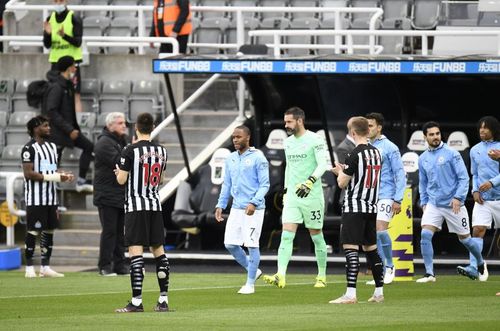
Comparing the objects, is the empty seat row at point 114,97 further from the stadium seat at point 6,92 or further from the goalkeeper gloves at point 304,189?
the goalkeeper gloves at point 304,189

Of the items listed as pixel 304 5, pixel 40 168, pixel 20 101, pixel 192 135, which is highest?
pixel 304 5

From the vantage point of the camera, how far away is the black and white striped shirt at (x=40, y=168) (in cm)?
1759

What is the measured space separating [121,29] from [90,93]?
3.11 m

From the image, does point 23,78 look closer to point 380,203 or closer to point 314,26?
point 314,26

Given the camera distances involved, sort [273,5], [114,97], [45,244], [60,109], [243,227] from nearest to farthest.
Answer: [243,227], [45,244], [60,109], [114,97], [273,5]

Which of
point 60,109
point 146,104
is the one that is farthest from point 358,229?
point 146,104

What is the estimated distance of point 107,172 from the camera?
1808cm

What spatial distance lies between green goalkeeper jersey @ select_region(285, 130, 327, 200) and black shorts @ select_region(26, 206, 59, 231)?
12.6 ft

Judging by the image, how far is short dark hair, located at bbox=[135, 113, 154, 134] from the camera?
1256cm

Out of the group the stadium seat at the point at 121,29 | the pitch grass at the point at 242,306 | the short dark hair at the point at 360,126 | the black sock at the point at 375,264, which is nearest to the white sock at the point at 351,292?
the pitch grass at the point at 242,306

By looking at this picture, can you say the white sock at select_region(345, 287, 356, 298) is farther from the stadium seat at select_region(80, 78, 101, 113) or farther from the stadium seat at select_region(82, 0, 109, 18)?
the stadium seat at select_region(82, 0, 109, 18)

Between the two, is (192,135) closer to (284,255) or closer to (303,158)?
(303,158)

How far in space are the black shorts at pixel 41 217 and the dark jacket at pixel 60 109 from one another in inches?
139

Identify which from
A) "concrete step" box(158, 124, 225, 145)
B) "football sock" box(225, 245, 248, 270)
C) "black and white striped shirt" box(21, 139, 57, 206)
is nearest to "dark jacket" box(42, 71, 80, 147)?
"concrete step" box(158, 124, 225, 145)
